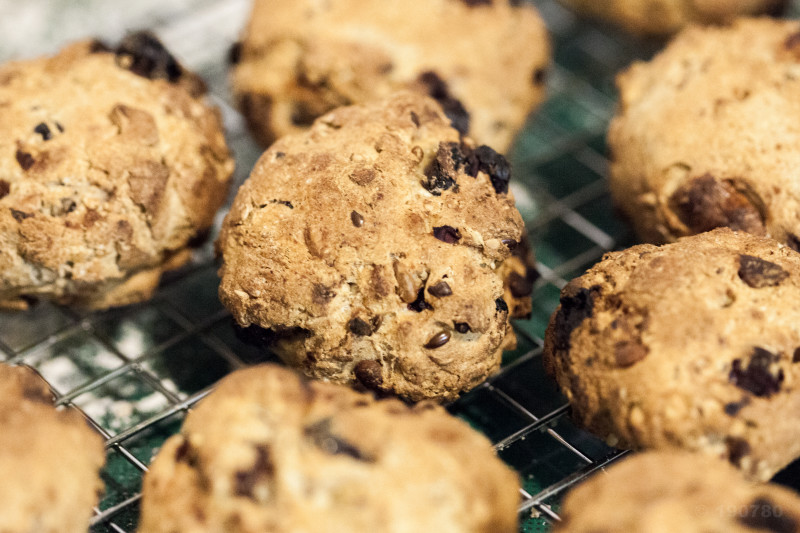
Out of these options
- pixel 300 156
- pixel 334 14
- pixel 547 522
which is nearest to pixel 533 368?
pixel 547 522

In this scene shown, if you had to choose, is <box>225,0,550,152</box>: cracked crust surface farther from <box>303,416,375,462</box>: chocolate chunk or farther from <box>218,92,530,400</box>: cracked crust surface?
<box>303,416,375,462</box>: chocolate chunk

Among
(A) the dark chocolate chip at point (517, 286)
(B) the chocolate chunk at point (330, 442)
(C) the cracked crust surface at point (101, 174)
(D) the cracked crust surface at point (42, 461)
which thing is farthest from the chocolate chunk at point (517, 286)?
(D) the cracked crust surface at point (42, 461)

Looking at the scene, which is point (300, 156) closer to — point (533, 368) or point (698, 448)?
point (533, 368)

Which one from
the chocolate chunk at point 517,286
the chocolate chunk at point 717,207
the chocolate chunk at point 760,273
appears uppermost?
the chocolate chunk at point 760,273

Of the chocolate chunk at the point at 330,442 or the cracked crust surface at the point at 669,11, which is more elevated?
the cracked crust surface at the point at 669,11

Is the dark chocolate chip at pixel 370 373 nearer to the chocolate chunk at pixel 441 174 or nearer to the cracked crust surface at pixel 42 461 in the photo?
the chocolate chunk at pixel 441 174

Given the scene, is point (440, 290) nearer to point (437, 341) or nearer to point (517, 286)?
point (437, 341)

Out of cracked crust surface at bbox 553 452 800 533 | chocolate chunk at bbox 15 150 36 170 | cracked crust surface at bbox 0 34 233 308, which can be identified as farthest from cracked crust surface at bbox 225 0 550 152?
cracked crust surface at bbox 553 452 800 533
